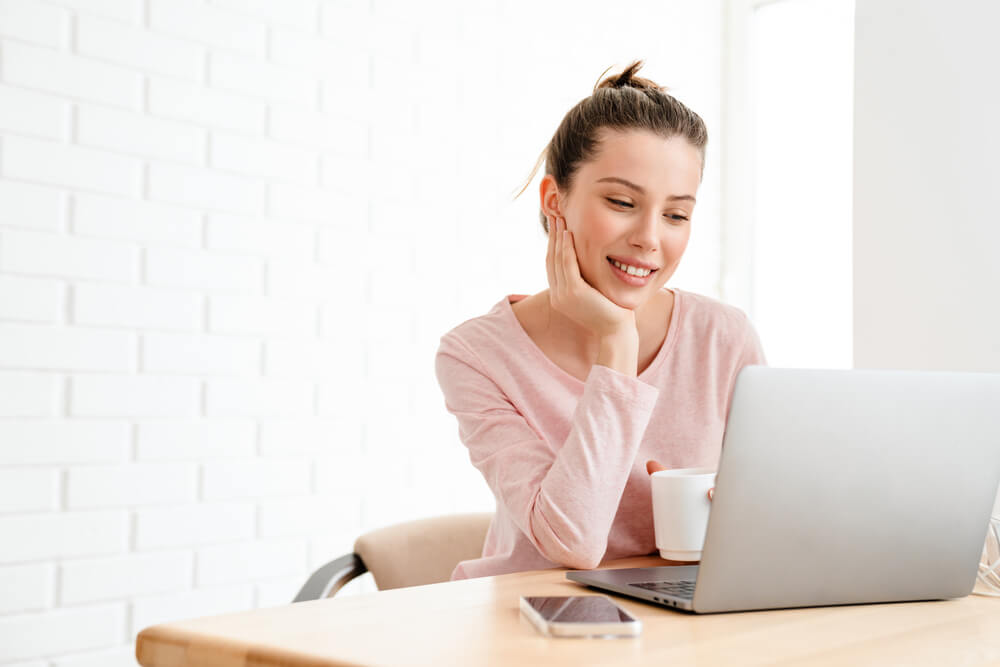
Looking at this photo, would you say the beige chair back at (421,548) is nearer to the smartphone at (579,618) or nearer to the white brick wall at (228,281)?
the white brick wall at (228,281)

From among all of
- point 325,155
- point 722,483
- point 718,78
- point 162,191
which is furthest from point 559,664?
point 718,78

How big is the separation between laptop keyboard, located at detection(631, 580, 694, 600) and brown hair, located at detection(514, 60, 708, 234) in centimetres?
74

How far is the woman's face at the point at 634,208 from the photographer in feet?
4.58

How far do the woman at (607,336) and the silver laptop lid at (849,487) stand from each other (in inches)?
18.8

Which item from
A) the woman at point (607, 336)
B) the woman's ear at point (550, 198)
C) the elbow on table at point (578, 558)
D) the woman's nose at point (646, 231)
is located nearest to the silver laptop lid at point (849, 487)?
the elbow on table at point (578, 558)

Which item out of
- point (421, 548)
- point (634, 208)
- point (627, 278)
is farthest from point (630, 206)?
point (421, 548)

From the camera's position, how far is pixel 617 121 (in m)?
1.43

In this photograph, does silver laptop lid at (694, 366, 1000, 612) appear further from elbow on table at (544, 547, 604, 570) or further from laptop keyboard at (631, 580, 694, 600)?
elbow on table at (544, 547, 604, 570)

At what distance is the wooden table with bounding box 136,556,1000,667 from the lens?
25.3 inches

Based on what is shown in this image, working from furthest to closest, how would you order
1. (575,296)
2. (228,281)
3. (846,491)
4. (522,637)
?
(228,281) → (575,296) → (846,491) → (522,637)

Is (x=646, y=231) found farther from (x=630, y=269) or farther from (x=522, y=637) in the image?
(x=522, y=637)

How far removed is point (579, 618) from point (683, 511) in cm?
43

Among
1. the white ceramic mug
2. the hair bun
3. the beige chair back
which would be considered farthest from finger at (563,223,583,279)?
the beige chair back

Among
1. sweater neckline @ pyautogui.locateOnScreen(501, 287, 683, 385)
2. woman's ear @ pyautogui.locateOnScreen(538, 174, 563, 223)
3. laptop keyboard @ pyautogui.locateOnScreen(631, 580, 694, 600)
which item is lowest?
laptop keyboard @ pyautogui.locateOnScreen(631, 580, 694, 600)
